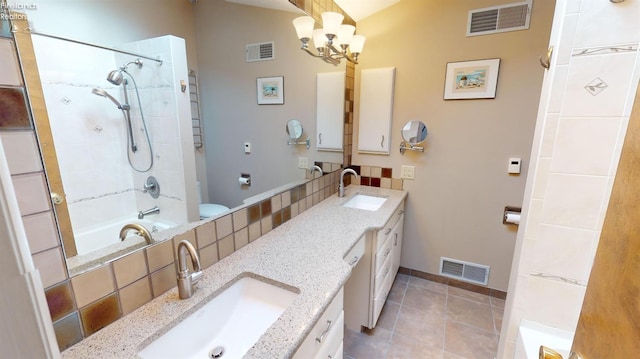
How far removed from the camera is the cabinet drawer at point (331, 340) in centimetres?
104

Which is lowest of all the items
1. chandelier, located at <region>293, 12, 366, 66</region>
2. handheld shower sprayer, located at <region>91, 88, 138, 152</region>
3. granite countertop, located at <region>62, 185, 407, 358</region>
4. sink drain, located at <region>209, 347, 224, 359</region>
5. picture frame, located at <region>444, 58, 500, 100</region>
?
sink drain, located at <region>209, 347, 224, 359</region>

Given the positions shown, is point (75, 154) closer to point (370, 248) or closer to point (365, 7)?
point (370, 248)

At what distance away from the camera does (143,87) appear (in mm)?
923

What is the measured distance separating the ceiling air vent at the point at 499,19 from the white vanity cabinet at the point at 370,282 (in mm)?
1499

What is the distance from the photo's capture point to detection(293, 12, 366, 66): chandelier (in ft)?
5.46

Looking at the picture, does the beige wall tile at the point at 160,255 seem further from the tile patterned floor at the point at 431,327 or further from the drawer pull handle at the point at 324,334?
the tile patterned floor at the point at 431,327

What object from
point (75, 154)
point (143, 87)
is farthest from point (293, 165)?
point (75, 154)

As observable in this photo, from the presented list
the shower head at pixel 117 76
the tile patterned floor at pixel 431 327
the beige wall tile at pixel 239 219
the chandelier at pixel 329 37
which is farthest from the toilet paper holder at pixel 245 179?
the tile patterned floor at pixel 431 327

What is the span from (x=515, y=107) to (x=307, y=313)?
1991 millimetres

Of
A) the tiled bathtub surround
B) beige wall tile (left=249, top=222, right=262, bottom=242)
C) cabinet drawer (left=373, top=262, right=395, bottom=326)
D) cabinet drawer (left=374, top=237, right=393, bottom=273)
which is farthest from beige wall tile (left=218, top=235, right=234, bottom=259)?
cabinet drawer (left=373, top=262, right=395, bottom=326)

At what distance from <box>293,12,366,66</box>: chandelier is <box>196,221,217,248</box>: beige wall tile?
123 cm

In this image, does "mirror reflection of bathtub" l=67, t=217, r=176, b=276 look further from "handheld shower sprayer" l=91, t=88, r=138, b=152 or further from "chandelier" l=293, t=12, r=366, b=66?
"chandelier" l=293, t=12, r=366, b=66

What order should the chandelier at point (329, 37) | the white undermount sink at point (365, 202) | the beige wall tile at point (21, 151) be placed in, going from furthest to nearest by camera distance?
1. the white undermount sink at point (365, 202)
2. the chandelier at point (329, 37)
3. the beige wall tile at point (21, 151)

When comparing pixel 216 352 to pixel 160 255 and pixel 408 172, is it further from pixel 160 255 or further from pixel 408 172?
pixel 408 172
